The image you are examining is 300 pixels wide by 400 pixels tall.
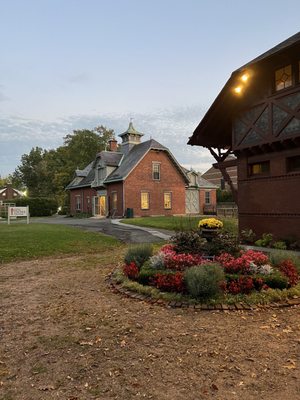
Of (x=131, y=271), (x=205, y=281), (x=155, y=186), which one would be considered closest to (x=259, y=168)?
(x=131, y=271)

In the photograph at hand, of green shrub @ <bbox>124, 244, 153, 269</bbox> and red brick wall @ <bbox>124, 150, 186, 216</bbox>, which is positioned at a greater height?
red brick wall @ <bbox>124, 150, 186, 216</bbox>

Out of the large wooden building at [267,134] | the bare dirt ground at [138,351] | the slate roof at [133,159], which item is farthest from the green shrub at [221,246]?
the slate roof at [133,159]

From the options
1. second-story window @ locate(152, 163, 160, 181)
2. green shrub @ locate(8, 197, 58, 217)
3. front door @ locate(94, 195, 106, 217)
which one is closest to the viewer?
second-story window @ locate(152, 163, 160, 181)

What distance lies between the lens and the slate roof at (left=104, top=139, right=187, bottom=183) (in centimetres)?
3353

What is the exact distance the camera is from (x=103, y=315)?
6125mm

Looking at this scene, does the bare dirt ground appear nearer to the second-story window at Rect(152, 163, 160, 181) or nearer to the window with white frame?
the second-story window at Rect(152, 163, 160, 181)

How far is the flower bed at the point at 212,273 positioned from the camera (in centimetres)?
672

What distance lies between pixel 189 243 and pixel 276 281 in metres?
2.70

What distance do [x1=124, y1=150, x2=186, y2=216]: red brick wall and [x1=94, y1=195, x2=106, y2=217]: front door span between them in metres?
5.15

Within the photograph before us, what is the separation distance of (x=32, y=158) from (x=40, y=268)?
86386mm

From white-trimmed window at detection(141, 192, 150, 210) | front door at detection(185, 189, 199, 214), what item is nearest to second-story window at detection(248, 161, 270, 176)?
white-trimmed window at detection(141, 192, 150, 210)

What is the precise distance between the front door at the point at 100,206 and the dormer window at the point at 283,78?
26.7m

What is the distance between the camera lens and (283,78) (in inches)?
509

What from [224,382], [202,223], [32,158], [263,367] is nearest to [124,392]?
[224,382]
